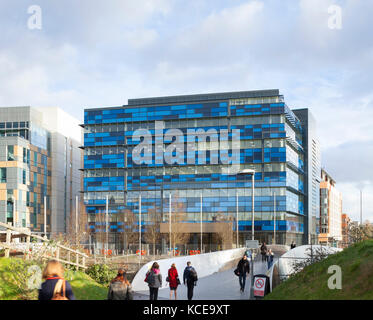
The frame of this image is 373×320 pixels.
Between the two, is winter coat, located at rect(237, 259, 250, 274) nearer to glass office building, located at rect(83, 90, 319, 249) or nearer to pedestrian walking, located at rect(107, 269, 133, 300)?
pedestrian walking, located at rect(107, 269, 133, 300)

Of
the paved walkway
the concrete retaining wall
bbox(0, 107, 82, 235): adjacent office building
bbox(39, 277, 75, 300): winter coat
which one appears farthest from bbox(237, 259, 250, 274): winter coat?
bbox(0, 107, 82, 235): adjacent office building

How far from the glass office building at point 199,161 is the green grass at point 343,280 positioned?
68.3 meters

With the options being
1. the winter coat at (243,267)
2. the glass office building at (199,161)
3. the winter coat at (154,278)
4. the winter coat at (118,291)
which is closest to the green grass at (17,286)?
the winter coat at (154,278)

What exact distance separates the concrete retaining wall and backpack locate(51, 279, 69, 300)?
13072 millimetres

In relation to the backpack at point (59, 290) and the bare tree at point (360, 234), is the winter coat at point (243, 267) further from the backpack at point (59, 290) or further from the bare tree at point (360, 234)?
the backpack at point (59, 290)

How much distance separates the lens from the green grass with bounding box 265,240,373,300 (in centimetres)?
1352

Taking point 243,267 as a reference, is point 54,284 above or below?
above

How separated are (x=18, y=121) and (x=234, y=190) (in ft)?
137

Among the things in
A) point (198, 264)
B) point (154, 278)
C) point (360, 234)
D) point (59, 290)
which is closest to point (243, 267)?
point (198, 264)

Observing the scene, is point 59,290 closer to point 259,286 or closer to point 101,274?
point 259,286

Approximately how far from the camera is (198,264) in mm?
29672

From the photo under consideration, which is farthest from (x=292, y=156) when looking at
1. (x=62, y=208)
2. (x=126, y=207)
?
(x=62, y=208)

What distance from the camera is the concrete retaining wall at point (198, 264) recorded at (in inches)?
850

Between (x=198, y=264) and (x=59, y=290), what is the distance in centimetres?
2195
